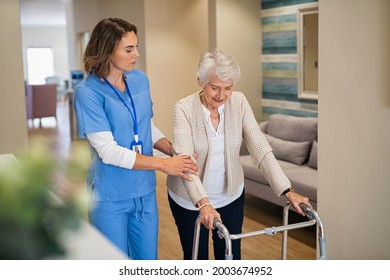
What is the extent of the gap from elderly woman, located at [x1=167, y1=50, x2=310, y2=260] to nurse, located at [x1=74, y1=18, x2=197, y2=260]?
12cm

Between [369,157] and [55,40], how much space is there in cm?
1717

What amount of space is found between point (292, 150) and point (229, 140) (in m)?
2.60

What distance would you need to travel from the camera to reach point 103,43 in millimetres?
1745

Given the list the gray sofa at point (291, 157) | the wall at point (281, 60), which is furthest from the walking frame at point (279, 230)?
the wall at point (281, 60)

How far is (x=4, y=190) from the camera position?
1.61 ft

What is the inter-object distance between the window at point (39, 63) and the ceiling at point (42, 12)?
3.44 ft

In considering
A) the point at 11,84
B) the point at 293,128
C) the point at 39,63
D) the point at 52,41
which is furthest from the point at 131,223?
the point at 39,63

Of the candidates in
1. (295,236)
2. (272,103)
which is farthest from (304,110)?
(295,236)

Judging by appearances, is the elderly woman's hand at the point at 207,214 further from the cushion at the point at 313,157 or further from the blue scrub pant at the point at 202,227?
the cushion at the point at 313,157

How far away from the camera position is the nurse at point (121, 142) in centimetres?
175

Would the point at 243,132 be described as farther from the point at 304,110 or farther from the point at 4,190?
the point at 304,110

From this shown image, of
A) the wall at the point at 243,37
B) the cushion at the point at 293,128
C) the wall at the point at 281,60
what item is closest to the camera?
the cushion at the point at 293,128

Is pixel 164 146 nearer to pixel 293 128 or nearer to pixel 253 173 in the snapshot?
pixel 253 173
